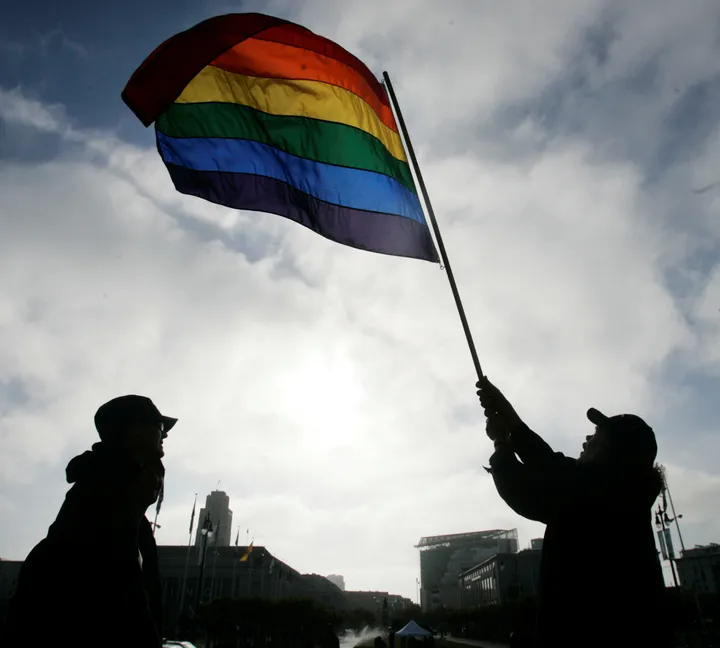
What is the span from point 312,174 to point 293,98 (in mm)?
896

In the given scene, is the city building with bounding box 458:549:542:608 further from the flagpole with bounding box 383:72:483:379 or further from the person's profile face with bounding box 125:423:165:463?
the person's profile face with bounding box 125:423:165:463

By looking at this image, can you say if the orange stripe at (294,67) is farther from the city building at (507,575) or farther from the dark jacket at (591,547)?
the city building at (507,575)

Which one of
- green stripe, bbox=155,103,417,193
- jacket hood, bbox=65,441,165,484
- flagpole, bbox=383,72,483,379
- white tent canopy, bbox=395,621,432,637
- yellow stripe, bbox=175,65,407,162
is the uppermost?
yellow stripe, bbox=175,65,407,162

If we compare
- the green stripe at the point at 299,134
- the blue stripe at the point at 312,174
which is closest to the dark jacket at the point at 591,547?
the blue stripe at the point at 312,174

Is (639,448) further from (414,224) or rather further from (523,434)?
(414,224)

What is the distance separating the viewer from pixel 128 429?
7.20 ft

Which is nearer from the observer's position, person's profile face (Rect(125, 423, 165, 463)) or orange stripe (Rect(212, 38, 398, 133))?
person's profile face (Rect(125, 423, 165, 463))

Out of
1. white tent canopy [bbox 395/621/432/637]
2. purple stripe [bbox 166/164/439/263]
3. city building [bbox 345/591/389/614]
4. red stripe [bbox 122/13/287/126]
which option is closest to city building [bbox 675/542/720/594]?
white tent canopy [bbox 395/621/432/637]

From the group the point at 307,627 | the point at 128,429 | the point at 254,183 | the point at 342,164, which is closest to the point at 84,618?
the point at 128,429

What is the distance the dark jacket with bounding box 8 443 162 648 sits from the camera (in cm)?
154

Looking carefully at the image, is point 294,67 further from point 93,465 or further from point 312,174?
point 93,465

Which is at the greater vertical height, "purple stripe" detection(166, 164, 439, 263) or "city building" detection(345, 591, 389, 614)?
"purple stripe" detection(166, 164, 439, 263)

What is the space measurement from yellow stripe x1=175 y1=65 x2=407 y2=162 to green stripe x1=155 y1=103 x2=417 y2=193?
7 centimetres

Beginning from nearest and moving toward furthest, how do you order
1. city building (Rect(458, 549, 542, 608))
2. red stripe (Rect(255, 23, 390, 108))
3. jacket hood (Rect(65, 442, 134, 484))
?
jacket hood (Rect(65, 442, 134, 484))
red stripe (Rect(255, 23, 390, 108))
city building (Rect(458, 549, 542, 608))
